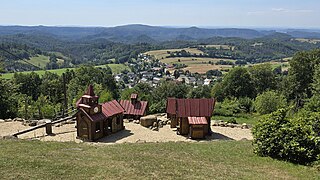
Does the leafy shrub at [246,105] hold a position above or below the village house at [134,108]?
below

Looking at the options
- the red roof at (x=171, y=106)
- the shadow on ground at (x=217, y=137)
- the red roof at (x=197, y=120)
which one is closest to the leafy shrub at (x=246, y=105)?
the shadow on ground at (x=217, y=137)

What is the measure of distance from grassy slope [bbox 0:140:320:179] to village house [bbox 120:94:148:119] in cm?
1346

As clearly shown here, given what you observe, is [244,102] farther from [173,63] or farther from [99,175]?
[173,63]

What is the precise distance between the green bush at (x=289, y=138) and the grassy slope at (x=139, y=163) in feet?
2.71

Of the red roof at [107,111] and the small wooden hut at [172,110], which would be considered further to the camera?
the small wooden hut at [172,110]

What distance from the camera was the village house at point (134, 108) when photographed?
34344 millimetres

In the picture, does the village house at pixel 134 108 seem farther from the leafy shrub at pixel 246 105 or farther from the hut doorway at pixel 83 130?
the leafy shrub at pixel 246 105

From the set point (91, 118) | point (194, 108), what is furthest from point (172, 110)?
point (91, 118)

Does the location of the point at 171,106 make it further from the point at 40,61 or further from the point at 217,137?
the point at 40,61

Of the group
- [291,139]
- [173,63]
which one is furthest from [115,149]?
[173,63]

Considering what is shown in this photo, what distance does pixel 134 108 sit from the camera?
34.7 meters

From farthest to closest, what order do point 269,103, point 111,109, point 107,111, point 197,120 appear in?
point 269,103
point 111,109
point 107,111
point 197,120

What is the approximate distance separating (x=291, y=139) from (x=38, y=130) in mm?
22789

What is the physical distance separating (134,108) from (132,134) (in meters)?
5.88
